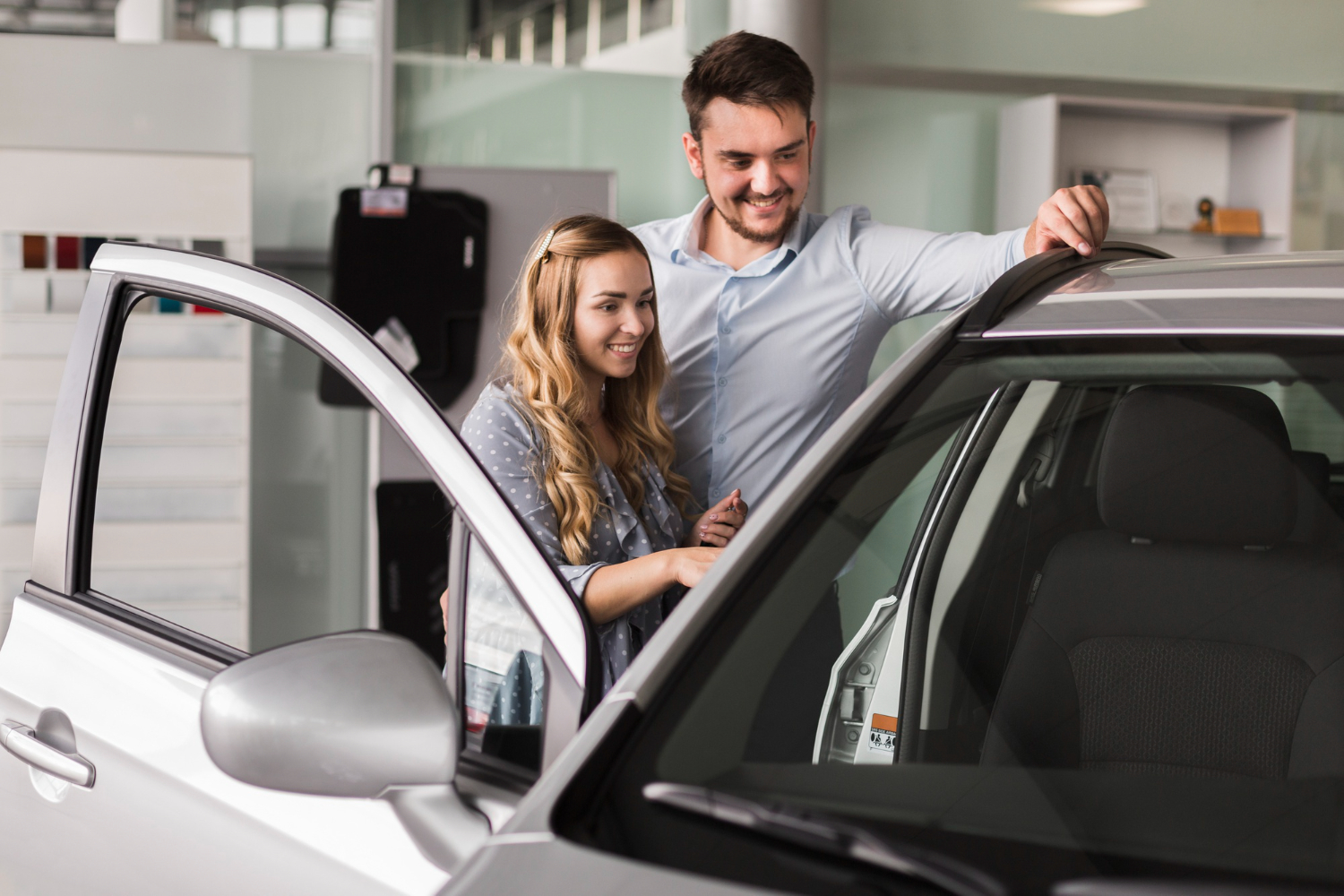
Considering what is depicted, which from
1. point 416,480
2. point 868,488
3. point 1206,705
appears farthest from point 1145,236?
point 868,488

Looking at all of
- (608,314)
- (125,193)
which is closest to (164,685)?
(608,314)

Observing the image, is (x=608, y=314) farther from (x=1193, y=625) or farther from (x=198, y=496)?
(x=198, y=496)

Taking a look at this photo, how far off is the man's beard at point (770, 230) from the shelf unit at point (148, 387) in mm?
2195

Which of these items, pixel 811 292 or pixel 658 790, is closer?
pixel 658 790

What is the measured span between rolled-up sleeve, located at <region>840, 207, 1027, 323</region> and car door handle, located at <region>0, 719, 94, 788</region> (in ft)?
4.08

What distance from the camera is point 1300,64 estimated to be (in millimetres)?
4340

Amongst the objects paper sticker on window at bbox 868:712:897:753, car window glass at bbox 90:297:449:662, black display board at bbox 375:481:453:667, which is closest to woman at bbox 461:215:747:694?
paper sticker on window at bbox 868:712:897:753

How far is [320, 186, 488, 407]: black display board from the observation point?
11.8ft

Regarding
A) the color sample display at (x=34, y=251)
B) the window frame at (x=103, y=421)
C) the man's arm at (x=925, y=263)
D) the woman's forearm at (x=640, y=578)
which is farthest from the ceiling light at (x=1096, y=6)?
the window frame at (x=103, y=421)

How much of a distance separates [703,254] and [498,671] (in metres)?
1.03

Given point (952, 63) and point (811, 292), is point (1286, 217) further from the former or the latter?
point (811, 292)

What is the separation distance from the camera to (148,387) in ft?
11.6

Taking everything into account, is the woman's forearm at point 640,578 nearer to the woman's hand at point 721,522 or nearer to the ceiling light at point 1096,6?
the woman's hand at point 721,522

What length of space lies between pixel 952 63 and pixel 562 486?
3.31 meters
